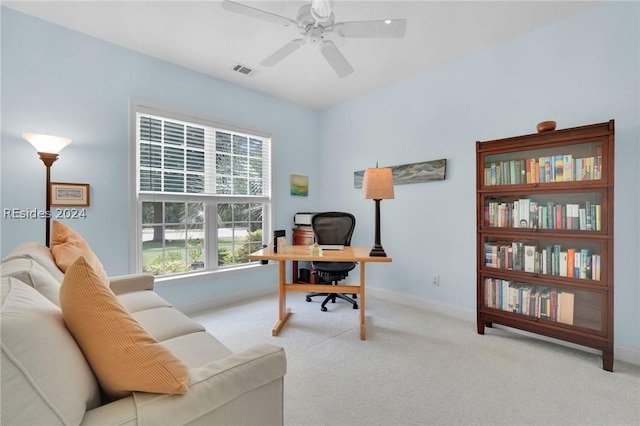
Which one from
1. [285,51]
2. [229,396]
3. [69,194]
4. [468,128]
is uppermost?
[285,51]

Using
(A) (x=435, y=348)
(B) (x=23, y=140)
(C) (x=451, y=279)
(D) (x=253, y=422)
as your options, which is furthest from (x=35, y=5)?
(C) (x=451, y=279)

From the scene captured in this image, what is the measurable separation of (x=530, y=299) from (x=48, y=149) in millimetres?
4115

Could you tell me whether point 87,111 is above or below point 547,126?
above

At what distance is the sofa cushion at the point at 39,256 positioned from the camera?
1538 millimetres

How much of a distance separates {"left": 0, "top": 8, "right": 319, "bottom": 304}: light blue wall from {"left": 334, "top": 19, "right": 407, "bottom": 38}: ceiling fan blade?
2.05 m

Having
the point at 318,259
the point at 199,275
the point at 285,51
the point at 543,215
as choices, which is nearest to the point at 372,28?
the point at 285,51

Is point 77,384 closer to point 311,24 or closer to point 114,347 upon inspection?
point 114,347

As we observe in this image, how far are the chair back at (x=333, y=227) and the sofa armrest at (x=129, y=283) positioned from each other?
180 centimetres

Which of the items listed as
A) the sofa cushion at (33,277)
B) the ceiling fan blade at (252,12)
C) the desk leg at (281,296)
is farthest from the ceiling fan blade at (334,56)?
the sofa cushion at (33,277)

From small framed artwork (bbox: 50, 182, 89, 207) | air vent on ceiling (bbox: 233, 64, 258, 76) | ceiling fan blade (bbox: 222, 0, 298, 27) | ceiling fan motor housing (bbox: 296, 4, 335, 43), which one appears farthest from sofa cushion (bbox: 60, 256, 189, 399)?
→ air vent on ceiling (bbox: 233, 64, 258, 76)

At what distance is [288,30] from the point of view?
2555 mm

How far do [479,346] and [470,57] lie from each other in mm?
2842

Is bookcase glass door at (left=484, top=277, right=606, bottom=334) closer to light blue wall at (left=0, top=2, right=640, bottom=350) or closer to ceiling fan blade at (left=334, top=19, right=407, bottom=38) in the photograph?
light blue wall at (left=0, top=2, right=640, bottom=350)

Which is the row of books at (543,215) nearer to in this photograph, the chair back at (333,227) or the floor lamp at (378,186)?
the floor lamp at (378,186)
